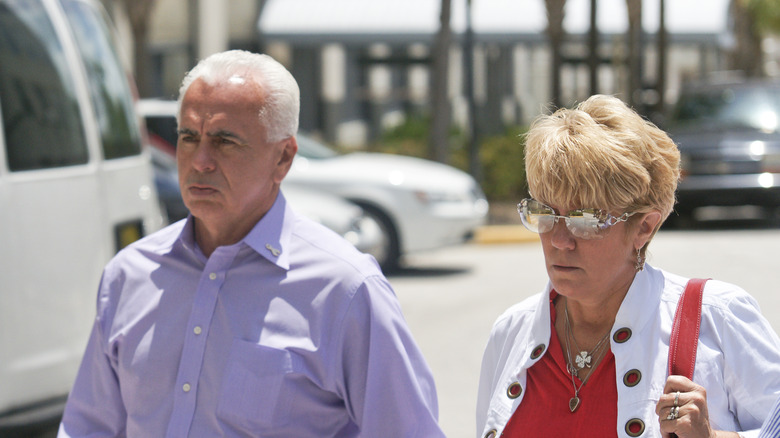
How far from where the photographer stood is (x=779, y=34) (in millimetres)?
33938

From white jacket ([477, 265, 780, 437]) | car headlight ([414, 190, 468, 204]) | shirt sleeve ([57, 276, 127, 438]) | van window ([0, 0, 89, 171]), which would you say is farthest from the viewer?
car headlight ([414, 190, 468, 204])

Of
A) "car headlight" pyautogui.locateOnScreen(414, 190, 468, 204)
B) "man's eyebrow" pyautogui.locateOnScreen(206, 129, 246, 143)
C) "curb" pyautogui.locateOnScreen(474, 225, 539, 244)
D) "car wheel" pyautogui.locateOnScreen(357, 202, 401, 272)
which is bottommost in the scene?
"curb" pyautogui.locateOnScreen(474, 225, 539, 244)

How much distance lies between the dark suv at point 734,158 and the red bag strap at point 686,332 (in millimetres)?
10936

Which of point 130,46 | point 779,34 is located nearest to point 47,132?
point 130,46

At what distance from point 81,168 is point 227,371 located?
2487 mm

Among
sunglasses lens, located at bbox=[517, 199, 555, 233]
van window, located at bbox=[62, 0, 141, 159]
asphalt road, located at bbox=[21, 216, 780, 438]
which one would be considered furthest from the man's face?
van window, located at bbox=[62, 0, 141, 159]

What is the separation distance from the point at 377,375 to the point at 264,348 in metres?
0.26

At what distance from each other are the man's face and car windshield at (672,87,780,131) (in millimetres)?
12212

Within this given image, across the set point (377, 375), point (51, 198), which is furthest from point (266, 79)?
point (51, 198)

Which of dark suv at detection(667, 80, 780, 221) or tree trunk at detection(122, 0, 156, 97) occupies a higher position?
tree trunk at detection(122, 0, 156, 97)

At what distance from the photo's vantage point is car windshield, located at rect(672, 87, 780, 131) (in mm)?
14047

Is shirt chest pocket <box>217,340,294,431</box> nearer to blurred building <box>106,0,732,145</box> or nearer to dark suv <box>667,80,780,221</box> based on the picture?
dark suv <box>667,80,780,221</box>

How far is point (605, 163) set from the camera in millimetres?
2174

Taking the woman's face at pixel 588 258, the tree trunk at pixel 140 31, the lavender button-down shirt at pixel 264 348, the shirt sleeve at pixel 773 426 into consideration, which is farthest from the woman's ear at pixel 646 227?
the tree trunk at pixel 140 31
